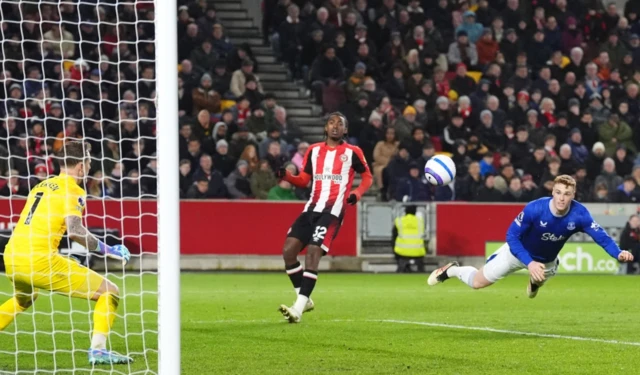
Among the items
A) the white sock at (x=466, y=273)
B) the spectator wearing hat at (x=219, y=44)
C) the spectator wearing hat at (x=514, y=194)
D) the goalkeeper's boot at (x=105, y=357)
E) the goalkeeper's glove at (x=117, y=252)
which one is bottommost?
the goalkeeper's boot at (x=105, y=357)

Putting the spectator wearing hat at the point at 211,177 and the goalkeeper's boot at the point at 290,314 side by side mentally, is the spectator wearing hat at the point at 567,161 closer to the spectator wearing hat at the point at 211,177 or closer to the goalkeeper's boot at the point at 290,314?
the spectator wearing hat at the point at 211,177

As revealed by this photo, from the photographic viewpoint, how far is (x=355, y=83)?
2347 cm

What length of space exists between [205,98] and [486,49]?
657cm

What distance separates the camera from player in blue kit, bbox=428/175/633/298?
33.2ft

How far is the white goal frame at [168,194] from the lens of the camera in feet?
22.0

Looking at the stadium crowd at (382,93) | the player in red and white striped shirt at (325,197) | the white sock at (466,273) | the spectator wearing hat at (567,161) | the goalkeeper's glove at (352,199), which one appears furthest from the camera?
the spectator wearing hat at (567,161)

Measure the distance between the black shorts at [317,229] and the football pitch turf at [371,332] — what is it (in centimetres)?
82

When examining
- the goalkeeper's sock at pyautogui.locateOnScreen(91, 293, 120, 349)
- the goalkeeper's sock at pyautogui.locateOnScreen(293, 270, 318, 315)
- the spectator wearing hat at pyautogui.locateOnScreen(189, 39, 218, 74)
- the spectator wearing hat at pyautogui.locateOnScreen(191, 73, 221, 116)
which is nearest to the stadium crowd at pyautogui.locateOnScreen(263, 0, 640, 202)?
the spectator wearing hat at pyautogui.locateOnScreen(189, 39, 218, 74)

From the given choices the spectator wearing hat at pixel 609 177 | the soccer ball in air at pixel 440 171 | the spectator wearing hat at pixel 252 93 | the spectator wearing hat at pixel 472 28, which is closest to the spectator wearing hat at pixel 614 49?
the spectator wearing hat at pixel 472 28

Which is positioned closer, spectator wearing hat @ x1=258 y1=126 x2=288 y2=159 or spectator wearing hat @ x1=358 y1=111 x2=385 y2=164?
spectator wearing hat @ x1=258 y1=126 x2=288 y2=159

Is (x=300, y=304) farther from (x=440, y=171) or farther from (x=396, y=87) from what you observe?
(x=396, y=87)

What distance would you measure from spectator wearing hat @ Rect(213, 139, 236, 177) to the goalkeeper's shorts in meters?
12.6

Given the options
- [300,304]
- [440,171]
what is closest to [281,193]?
[440,171]

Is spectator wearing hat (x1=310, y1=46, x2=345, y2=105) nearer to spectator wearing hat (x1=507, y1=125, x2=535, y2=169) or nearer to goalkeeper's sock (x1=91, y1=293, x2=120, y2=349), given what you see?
spectator wearing hat (x1=507, y1=125, x2=535, y2=169)
